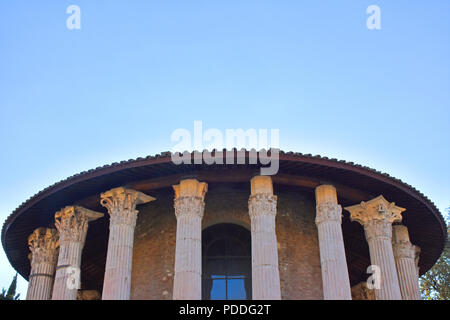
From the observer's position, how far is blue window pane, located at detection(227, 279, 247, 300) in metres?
16.2

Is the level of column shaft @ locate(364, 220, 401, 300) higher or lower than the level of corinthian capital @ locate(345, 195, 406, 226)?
lower

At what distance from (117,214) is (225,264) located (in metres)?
3.64

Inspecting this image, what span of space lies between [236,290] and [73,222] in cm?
507

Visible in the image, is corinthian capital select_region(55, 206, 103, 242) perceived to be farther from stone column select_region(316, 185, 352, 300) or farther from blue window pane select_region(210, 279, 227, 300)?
stone column select_region(316, 185, 352, 300)

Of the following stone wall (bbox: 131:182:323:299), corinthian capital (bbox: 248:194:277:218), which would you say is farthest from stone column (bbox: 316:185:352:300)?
stone wall (bbox: 131:182:323:299)

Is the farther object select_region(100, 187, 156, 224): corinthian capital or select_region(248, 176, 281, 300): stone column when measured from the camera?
select_region(100, 187, 156, 224): corinthian capital

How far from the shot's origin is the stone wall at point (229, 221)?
15.9 meters

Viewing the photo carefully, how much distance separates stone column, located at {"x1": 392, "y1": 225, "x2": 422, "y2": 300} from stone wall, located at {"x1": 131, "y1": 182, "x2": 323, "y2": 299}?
105 inches

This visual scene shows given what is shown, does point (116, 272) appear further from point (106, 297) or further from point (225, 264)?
point (225, 264)

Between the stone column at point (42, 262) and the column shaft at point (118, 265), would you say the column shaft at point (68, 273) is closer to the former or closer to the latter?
the column shaft at point (118, 265)

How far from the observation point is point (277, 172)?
15484 mm

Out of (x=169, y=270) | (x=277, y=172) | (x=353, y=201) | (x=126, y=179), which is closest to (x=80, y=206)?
(x=126, y=179)

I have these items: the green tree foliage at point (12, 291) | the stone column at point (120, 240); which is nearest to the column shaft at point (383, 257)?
the stone column at point (120, 240)

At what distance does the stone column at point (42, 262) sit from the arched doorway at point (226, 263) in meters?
4.72
